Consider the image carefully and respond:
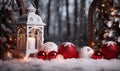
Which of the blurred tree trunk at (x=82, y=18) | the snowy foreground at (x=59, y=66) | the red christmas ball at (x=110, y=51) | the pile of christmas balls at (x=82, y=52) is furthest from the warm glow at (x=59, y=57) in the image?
the blurred tree trunk at (x=82, y=18)

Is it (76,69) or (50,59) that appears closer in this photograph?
(76,69)

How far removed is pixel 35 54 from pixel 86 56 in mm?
376

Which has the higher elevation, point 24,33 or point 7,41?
point 24,33

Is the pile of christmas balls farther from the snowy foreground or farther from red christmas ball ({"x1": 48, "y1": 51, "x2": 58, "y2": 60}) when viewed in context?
the snowy foreground

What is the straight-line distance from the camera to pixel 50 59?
1.81 metres

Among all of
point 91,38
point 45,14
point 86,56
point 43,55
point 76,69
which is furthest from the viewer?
point 45,14

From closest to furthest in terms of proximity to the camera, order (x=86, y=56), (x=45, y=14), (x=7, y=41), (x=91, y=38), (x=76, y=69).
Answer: (x=76, y=69)
(x=86, y=56)
(x=7, y=41)
(x=91, y=38)
(x=45, y=14)

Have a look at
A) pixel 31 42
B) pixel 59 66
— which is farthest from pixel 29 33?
pixel 59 66

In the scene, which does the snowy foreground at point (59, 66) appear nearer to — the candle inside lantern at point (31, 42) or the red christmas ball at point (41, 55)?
the red christmas ball at point (41, 55)

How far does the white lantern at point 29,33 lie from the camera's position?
6.28 feet

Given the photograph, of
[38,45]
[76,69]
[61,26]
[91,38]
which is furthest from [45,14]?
[76,69]

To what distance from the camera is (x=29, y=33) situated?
202 cm

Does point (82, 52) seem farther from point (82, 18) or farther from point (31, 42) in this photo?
point (82, 18)

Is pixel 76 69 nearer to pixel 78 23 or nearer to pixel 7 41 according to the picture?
pixel 7 41
